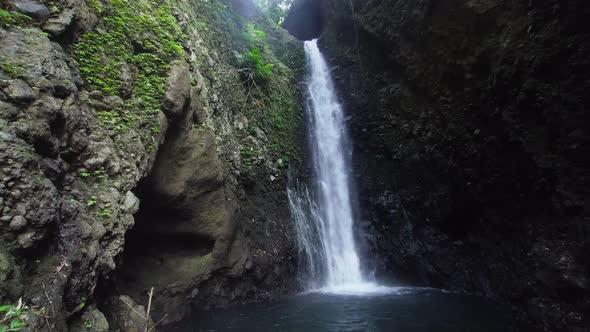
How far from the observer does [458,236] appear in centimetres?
870

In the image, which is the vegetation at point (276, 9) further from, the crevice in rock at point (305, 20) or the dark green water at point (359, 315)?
the dark green water at point (359, 315)

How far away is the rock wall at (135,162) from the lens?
2.97 meters

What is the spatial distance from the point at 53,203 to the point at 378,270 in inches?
351

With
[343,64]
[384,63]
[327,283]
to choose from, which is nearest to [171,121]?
[327,283]

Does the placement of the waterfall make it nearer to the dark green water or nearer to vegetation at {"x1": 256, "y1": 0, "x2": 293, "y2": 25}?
the dark green water

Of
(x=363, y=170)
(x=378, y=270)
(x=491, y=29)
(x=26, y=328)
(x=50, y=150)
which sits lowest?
(x=26, y=328)

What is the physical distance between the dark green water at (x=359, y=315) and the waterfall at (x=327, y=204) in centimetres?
143

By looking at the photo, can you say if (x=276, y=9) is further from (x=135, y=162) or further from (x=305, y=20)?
(x=135, y=162)

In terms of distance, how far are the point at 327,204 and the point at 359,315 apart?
4.57 m

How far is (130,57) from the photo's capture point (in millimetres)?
5387

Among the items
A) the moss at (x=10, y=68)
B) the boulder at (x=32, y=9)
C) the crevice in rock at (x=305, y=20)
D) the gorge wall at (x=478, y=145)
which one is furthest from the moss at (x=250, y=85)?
the crevice in rock at (x=305, y=20)

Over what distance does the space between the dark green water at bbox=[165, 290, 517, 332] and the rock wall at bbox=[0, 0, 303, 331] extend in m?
0.67

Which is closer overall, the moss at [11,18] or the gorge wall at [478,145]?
the moss at [11,18]

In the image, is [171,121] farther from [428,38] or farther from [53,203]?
[428,38]
